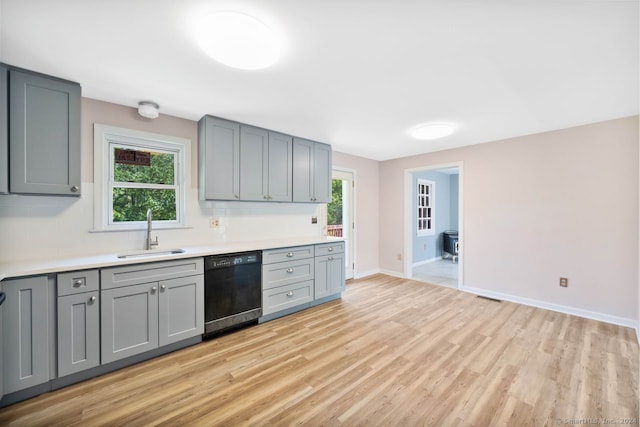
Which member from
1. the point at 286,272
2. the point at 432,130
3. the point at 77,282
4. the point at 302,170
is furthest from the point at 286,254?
the point at 432,130

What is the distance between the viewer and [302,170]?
374cm

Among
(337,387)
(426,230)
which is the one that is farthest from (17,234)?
(426,230)

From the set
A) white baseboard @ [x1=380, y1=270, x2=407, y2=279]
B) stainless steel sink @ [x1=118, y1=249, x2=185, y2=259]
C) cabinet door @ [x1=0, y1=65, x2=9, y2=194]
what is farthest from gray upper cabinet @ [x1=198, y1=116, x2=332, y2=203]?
white baseboard @ [x1=380, y1=270, x2=407, y2=279]

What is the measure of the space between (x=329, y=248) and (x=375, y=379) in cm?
183

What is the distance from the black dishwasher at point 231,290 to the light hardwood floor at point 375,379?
160mm

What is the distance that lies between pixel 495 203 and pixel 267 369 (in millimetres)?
3792

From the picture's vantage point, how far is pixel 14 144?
6.32 ft

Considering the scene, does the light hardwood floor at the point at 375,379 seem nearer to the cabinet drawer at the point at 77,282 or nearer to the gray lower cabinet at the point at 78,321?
the gray lower cabinet at the point at 78,321

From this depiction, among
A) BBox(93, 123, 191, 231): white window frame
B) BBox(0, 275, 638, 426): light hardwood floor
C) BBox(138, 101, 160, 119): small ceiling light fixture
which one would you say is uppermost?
BBox(138, 101, 160, 119): small ceiling light fixture

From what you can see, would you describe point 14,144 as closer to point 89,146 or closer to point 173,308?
point 89,146

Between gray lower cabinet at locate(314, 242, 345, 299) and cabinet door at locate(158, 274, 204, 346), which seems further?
gray lower cabinet at locate(314, 242, 345, 299)

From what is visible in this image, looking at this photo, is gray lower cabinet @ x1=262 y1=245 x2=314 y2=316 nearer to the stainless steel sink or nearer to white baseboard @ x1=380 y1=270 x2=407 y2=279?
the stainless steel sink

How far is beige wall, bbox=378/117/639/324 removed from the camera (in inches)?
115

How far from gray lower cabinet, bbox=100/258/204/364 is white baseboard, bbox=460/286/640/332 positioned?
3.95 m
